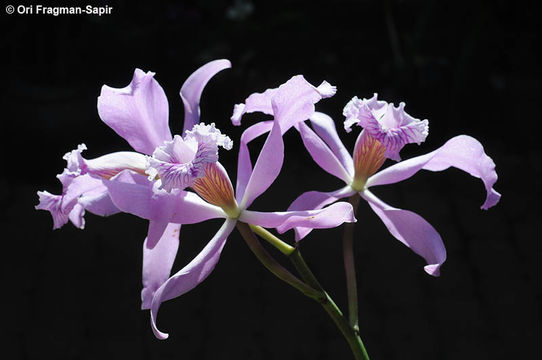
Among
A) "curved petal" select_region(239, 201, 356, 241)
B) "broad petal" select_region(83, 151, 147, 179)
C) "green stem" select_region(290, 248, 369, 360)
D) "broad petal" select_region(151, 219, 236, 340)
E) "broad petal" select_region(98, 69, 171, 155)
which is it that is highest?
"broad petal" select_region(98, 69, 171, 155)

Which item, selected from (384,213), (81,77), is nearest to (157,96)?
(384,213)

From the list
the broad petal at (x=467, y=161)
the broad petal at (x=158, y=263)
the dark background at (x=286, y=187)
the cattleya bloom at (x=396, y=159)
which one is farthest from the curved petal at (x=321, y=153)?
the dark background at (x=286, y=187)

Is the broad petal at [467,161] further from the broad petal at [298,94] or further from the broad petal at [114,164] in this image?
the broad petal at [114,164]

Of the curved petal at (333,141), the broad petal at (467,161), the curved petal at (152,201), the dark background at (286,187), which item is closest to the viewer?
the curved petal at (152,201)

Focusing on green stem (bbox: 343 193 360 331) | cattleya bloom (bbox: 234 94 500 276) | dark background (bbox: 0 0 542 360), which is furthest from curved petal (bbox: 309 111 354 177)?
dark background (bbox: 0 0 542 360)

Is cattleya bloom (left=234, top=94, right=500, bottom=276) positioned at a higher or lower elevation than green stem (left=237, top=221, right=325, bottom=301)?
higher

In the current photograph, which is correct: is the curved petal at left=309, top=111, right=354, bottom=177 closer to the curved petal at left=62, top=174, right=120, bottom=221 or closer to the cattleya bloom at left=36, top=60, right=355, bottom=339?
the cattleya bloom at left=36, top=60, right=355, bottom=339

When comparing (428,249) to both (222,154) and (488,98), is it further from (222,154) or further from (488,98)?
(488,98)
